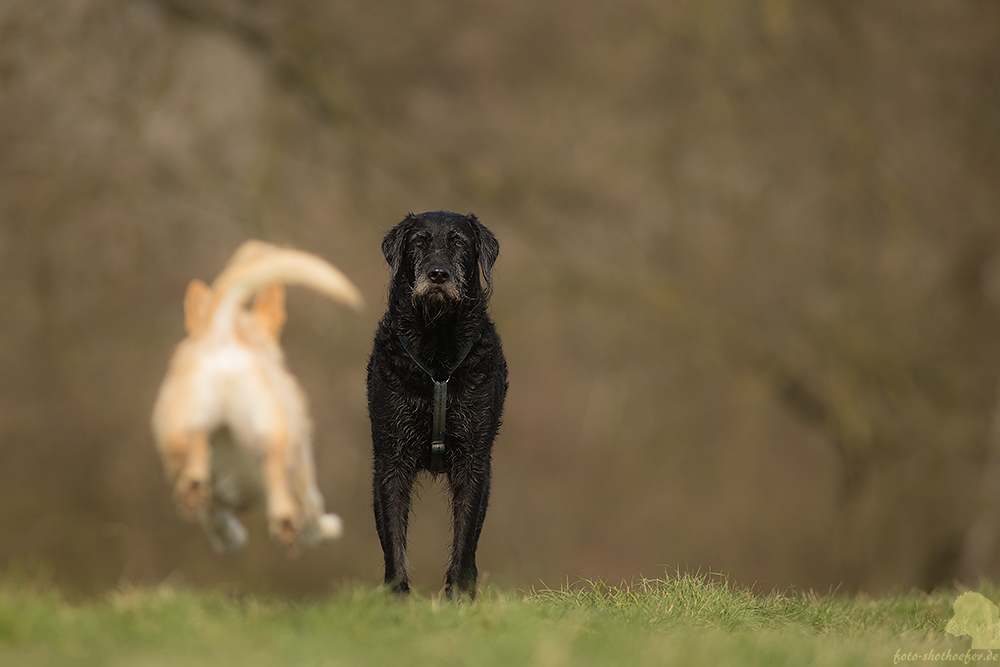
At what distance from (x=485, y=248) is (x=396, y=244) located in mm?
407

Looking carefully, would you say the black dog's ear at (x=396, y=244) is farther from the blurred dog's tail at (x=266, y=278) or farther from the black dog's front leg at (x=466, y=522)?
the blurred dog's tail at (x=266, y=278)

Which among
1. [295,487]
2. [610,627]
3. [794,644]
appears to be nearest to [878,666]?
[794,644]

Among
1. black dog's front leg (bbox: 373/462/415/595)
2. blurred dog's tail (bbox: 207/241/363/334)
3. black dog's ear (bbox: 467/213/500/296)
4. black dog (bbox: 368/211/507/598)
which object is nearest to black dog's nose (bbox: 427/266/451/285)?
black dog (bbox: 368/211/507/598)

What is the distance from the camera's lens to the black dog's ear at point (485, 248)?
3.87 m

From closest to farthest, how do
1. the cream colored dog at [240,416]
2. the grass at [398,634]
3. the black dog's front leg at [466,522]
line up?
the cream colored dog at [240,416]
the grass at [398,634]
the black dog's front leg at [466,522]

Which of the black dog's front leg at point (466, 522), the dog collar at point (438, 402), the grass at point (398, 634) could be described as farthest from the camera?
the black dog's front leg at point (466, 522)

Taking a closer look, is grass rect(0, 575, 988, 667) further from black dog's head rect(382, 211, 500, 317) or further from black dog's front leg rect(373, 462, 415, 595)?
Answer: black dog's head rect(382, 211, 500, 317)

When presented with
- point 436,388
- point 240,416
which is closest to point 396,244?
point 436,388

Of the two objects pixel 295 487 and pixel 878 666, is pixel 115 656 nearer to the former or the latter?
pixel 295 487

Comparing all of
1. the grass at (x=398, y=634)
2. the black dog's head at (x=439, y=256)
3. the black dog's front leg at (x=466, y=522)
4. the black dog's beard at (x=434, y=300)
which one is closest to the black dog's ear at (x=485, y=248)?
the black dog's head at (x=439, y=256)

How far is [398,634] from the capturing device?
2691 mm

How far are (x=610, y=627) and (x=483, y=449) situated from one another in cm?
102

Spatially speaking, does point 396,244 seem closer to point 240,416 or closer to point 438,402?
point 438,402

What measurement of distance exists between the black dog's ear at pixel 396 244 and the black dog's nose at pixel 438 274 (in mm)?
294
